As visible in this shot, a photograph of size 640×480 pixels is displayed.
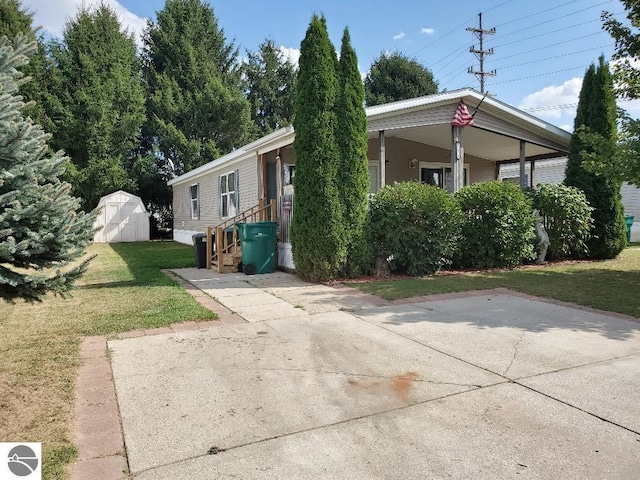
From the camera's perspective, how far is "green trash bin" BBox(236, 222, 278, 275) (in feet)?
31.0

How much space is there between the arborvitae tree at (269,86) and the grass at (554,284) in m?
25.0

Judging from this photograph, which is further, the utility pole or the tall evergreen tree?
the utility pole

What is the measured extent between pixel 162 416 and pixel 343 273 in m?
5.75

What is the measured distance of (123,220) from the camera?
74.1ft

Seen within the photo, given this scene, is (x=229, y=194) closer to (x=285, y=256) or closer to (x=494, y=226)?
(x=285, y=256)

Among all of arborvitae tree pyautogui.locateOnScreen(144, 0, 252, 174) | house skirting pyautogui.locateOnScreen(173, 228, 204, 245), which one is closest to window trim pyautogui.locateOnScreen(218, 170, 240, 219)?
house skirting pyautogui.locateOnScreen(173, 228, 204, 245)

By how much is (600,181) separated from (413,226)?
5476mm

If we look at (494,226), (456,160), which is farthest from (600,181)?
(494,226)

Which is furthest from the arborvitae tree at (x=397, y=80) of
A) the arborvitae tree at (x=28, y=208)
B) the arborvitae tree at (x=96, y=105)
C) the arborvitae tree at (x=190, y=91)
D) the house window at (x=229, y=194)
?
the arborvitae tree at (x=28, y=208)

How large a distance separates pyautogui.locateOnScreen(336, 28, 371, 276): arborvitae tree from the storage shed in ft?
55.9

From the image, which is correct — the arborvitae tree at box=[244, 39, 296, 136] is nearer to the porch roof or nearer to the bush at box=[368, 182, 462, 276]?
the porch roof

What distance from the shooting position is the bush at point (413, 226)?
8578 millimetres

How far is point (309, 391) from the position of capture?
3.34 meters

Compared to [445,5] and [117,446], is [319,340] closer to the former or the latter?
[117,446]
